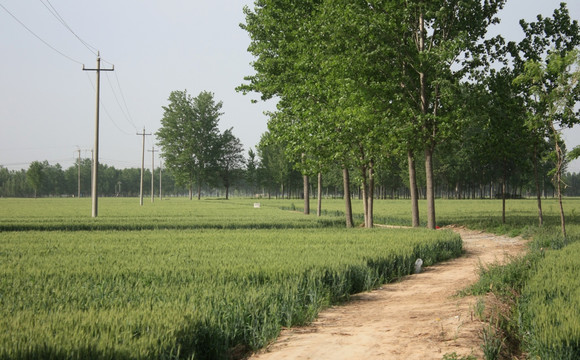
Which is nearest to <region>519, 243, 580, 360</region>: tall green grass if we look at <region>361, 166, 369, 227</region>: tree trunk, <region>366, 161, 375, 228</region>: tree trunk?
<region>366, 161, 375, 228</region>: tree trunk

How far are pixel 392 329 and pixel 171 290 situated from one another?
11.9ft

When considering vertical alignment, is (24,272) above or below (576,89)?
below

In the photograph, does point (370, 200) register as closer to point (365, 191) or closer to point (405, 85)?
point (365, 191)

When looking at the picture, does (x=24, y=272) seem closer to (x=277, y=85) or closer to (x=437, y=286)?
(x=437, y=286)

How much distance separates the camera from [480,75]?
2420cm

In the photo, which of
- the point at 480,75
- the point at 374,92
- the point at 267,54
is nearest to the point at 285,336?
the point at 374,92

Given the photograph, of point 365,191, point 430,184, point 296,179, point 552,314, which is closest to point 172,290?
point 552,314

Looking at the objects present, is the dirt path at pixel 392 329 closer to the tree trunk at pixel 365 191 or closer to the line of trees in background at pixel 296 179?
the tree trunk at pixel 365 191

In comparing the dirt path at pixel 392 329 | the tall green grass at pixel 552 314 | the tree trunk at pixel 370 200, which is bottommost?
the dirt path at pixel 392 329

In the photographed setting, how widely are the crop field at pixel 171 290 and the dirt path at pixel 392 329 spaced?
41 centimetres

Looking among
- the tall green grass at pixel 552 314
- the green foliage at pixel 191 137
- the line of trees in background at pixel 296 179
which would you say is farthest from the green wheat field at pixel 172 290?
the green foliage at pixel 191 137

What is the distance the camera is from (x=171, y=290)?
7738mm

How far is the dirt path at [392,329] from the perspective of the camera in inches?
243

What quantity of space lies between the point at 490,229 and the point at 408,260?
611 inches
